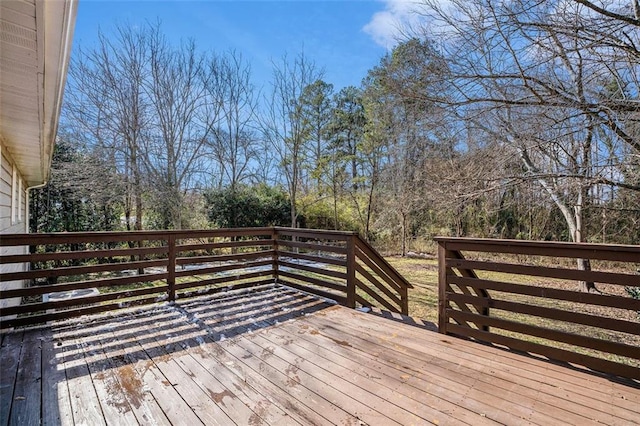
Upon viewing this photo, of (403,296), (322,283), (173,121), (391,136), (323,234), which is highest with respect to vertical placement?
(391,136)

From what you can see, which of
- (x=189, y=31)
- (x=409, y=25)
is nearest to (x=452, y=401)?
(x=409, y=25)

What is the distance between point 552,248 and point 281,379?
2.39 meters

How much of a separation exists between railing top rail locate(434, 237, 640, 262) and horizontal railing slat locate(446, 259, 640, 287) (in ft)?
0.40

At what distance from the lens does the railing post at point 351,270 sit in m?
4.09

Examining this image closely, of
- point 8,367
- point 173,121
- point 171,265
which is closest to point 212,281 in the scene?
point 171,265

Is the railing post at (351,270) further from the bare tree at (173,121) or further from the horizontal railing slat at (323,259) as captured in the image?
the bare tree at (173,121)

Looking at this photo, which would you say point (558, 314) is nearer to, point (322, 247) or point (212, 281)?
point (322, 247)

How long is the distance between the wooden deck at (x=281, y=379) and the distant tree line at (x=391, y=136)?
3.06 m

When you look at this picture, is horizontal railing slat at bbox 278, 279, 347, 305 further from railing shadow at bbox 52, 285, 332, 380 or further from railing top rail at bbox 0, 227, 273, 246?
railing top rail at bbox 0, 227, 273, 246

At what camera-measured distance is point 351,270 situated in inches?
161

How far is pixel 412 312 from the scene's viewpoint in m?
6.02

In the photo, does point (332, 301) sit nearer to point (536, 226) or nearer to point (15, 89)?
point (15, 89)

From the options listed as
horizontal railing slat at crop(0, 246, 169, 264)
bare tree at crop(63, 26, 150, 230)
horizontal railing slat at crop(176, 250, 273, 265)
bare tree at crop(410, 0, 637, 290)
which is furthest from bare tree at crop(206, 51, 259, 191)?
bare tree at crop(410, 0, 637, 290)

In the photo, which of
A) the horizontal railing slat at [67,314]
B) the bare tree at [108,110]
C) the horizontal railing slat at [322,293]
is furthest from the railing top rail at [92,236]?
the bare tree at [108,110]
